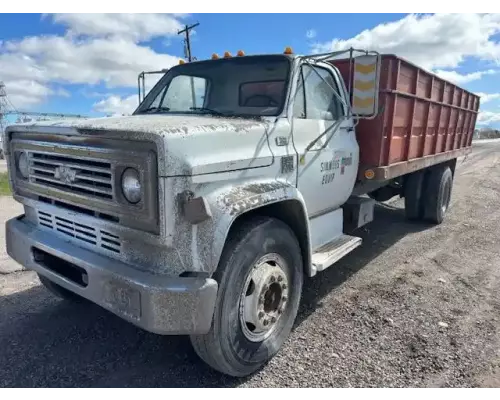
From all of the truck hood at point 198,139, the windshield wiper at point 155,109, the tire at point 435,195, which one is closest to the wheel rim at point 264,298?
the truck hood at point 198,139

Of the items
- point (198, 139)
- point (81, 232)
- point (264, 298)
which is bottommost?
point (264, 298)

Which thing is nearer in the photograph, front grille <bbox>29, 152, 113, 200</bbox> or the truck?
the truck

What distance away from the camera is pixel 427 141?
6.08 m

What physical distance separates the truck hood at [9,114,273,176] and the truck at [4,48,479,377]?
0.01 m

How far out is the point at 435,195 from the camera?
6852 mm

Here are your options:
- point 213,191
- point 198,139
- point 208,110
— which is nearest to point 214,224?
point 213,191

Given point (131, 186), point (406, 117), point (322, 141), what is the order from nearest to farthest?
point (131, 186) → point (322, 141) → point (406, 117)

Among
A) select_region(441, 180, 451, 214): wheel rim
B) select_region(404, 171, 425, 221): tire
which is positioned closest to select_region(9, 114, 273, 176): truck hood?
select_region(404, 171, 425, 221): tire

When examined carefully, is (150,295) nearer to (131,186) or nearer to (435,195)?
(131,186)

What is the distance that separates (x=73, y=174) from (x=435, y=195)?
18.8ft

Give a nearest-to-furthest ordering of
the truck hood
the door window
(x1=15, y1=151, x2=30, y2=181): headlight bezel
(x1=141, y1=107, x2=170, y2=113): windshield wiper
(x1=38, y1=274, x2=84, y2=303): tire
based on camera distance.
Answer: the truck hood
(x1=15, y1=151, x2=30, y2=181): headlight bezel
the door window
(x1=38, y1=274, x2=84, y2=303): tire
(x1=141, y1=107, x2=170, y2=113): windshield wiper

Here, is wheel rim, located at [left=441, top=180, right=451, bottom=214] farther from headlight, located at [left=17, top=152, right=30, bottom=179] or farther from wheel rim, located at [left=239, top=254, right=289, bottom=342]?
headlight, located at [left=17, top=152, right=30, bottom=179]

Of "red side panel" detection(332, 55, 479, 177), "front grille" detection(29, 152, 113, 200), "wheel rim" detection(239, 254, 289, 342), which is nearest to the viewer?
"front grille" detection(29, 152, 113, 200)

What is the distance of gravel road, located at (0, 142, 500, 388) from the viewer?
9.71 feet
